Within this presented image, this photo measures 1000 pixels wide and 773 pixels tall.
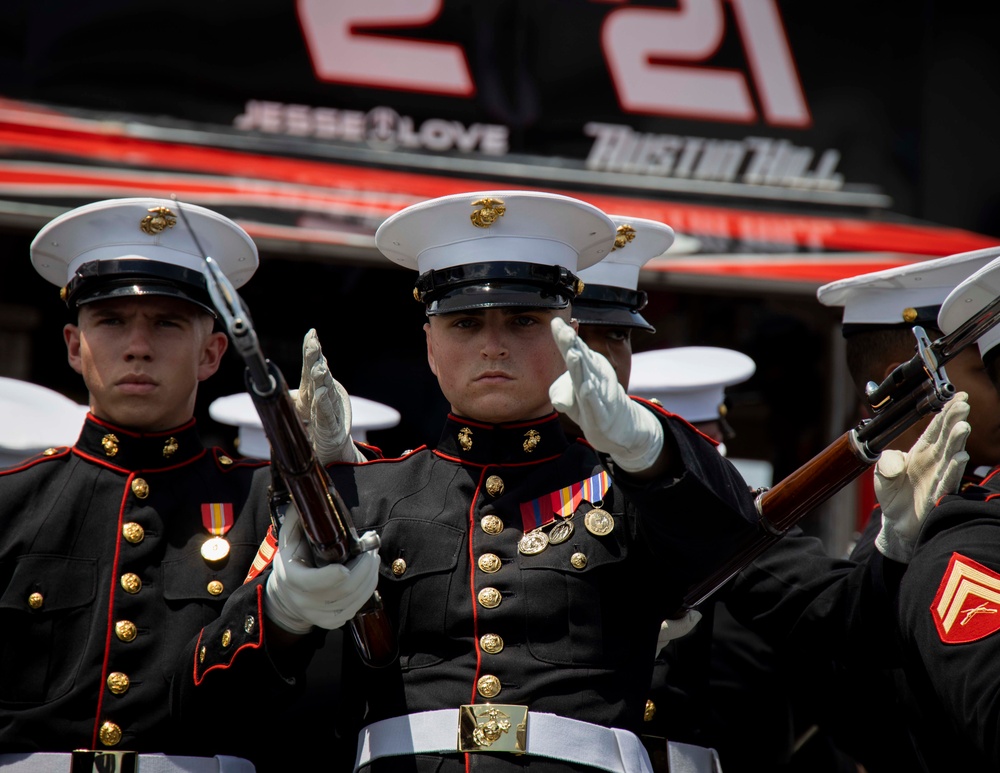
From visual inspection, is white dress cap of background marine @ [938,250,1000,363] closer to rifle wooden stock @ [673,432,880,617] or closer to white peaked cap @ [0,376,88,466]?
rifle wooden stock @ [673,432,880,617]

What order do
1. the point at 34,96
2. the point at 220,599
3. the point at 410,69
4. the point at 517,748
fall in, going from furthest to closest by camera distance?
the point at 410,69
the point at 34,96
the point at 220,599
the point at 517,748

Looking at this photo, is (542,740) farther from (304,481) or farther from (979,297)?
(979,297)

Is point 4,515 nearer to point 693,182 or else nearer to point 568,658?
point 568,658

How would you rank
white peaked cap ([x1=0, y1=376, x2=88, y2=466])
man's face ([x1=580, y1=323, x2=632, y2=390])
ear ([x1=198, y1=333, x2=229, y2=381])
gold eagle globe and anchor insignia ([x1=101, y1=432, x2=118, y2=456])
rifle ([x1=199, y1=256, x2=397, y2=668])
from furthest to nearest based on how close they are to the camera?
white peaked cap ([x1=0, y1=376, x2=88, y2=466])
man's face ([x1=580, y1=323, x2=632, y2=390])
ear ([x1=198, y1=333, x2=229, y2=381])
gold eagle globe and anchor insignia ([x1=101, y1=432, x2=118, y2=456])
rifle ([x1=199, y1=256, x2=397, y2=668])

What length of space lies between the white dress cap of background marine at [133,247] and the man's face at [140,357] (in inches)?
1.9

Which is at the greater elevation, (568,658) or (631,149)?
(631,149)

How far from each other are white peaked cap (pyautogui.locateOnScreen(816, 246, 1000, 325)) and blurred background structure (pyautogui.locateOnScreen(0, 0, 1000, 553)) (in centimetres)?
210

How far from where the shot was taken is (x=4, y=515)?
3.31 m

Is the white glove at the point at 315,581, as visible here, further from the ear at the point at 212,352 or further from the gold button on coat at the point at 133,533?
the ear at the point at 212,352

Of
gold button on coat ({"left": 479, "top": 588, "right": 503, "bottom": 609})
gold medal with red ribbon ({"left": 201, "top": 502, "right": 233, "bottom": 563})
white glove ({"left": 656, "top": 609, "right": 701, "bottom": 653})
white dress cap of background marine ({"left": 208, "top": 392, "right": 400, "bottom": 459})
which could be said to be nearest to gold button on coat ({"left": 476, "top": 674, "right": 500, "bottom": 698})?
gold button on coat ({"left": 479, "top": 588, "right": 503, "bottom": 609})

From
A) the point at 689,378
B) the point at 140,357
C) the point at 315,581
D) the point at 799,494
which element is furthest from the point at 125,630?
the point at 689,378

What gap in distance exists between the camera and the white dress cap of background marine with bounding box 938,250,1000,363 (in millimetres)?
3047

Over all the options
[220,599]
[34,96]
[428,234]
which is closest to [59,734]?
[220,599]

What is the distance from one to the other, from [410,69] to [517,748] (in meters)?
4.57
